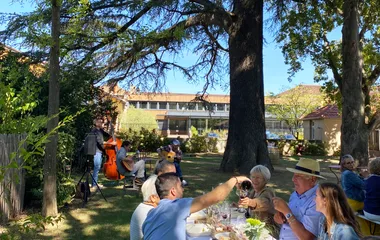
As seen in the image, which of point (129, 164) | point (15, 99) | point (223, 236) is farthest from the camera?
point (129, 164)

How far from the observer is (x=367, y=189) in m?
4.57

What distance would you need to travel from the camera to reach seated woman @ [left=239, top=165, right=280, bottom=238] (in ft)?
10.9

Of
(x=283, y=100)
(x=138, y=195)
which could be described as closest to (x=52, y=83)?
(x=138, y=195)

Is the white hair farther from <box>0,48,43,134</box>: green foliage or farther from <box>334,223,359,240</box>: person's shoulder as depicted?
<box>334,223,359,240</box>: person's shoulder

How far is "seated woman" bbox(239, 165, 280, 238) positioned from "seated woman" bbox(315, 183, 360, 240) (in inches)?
30.1

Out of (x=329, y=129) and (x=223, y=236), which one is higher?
(x=329, y=129)

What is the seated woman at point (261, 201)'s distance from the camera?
3322 mm

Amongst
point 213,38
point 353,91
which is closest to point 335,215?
point 353,91

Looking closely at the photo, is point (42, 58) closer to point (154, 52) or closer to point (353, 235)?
point (154, 52)

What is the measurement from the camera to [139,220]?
3006 mm

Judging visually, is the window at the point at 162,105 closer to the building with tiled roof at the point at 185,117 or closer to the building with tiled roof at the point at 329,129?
the building with tiled roof at the point at 185,117

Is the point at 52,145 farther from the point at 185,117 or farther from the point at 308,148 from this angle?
the point at 185,117

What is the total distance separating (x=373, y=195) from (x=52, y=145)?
16.7ft

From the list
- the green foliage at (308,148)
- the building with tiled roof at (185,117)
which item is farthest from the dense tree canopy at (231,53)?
the building with tiled roof at (185,117)
